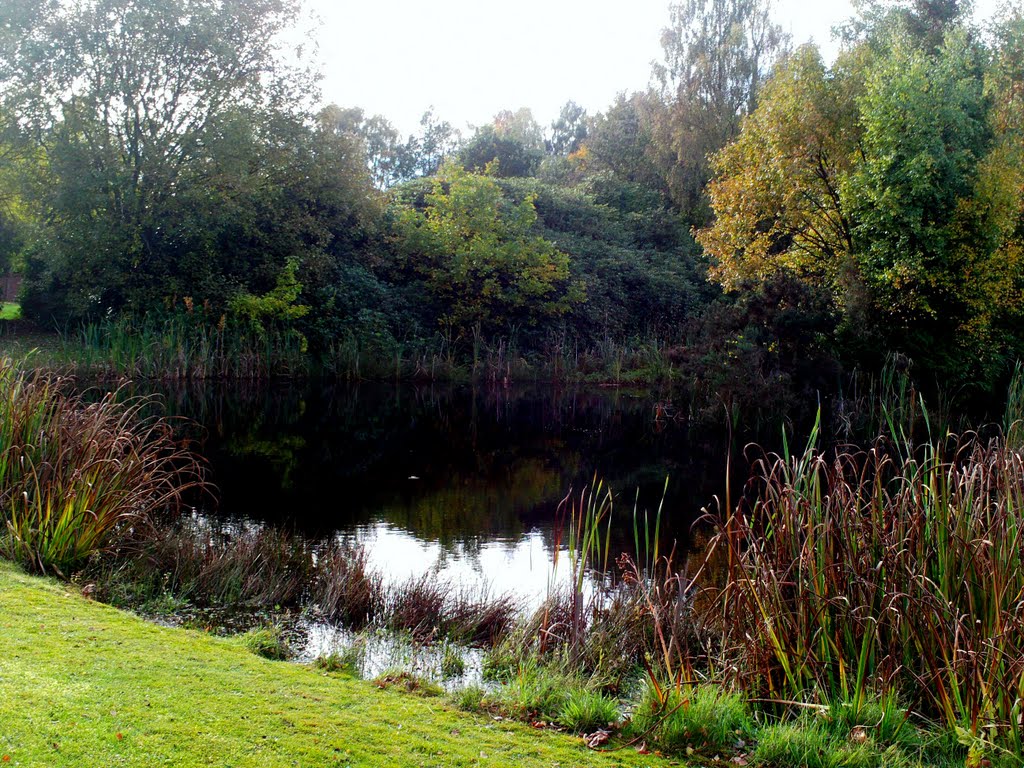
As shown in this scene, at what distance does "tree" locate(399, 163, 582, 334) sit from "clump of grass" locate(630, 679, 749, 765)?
23357 mm

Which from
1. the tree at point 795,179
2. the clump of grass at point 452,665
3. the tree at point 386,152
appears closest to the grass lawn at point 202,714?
the clump of grass at point 452,665

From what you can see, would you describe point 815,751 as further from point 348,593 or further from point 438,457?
point 438,457

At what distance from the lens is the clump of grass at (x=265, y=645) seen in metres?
5.12

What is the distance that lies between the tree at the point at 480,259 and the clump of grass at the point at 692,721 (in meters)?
23.4

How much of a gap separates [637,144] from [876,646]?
3588 centimetres

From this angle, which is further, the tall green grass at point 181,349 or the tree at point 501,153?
the tree at point 501,153

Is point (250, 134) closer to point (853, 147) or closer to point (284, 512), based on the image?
point (853, 147)

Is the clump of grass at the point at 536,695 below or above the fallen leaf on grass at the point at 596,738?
below

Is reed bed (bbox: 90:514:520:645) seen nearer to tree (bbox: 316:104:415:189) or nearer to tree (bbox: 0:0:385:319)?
tree (bbox: 0:0:385:319)

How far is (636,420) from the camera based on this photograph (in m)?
19.3

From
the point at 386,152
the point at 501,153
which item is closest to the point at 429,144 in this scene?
the point at 386,152

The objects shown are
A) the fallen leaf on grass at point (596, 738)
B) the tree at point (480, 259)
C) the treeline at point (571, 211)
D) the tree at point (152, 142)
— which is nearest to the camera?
the fallen leaf on grass at point (596, 738)

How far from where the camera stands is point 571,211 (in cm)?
3316

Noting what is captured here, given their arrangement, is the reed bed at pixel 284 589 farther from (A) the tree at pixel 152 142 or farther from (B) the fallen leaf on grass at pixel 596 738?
(A) the tree at pixel 152 142
